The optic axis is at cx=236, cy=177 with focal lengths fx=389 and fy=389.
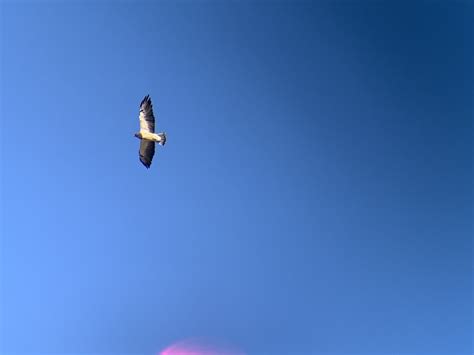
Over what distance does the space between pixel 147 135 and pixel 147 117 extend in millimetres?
1089

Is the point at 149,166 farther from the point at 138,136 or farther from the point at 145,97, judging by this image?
the point at 145,97

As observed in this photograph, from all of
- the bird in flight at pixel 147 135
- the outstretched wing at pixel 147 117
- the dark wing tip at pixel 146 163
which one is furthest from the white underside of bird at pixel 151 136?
the dark wing tip at pixel 146 163

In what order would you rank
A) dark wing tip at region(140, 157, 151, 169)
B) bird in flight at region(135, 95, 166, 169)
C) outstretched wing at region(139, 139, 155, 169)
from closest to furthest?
dark wing tip at region(140, 157, 151, 169) → bird in flight at region(135, 95, 166, 169) → outstretched wing at region(139, 139, 155, 169)

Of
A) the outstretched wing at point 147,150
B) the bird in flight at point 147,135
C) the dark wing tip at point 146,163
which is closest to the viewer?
the dark wing tip at point 146,163

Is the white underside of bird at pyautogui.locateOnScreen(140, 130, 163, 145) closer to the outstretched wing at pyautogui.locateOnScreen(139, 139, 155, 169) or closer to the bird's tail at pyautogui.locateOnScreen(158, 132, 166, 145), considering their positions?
the bird's tail at pyautogui.locateOnScreen(158, 132, 166, 145)

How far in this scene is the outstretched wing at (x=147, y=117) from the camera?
76.7ft

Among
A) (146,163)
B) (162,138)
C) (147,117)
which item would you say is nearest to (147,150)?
(146,163)

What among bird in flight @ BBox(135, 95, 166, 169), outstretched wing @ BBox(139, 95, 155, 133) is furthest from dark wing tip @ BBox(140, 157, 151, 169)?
outstretched wing @ BBox(139, 95, 155, 133)

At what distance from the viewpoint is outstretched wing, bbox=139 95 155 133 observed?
2339 cm

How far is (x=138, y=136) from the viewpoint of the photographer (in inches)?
922

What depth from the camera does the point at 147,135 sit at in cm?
2350

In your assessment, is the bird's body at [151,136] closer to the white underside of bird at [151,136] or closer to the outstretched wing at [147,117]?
the white underside of bird at [151,136]

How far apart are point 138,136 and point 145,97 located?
7.72 ft

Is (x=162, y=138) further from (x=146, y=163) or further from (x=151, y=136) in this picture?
(x=146, y=163)
